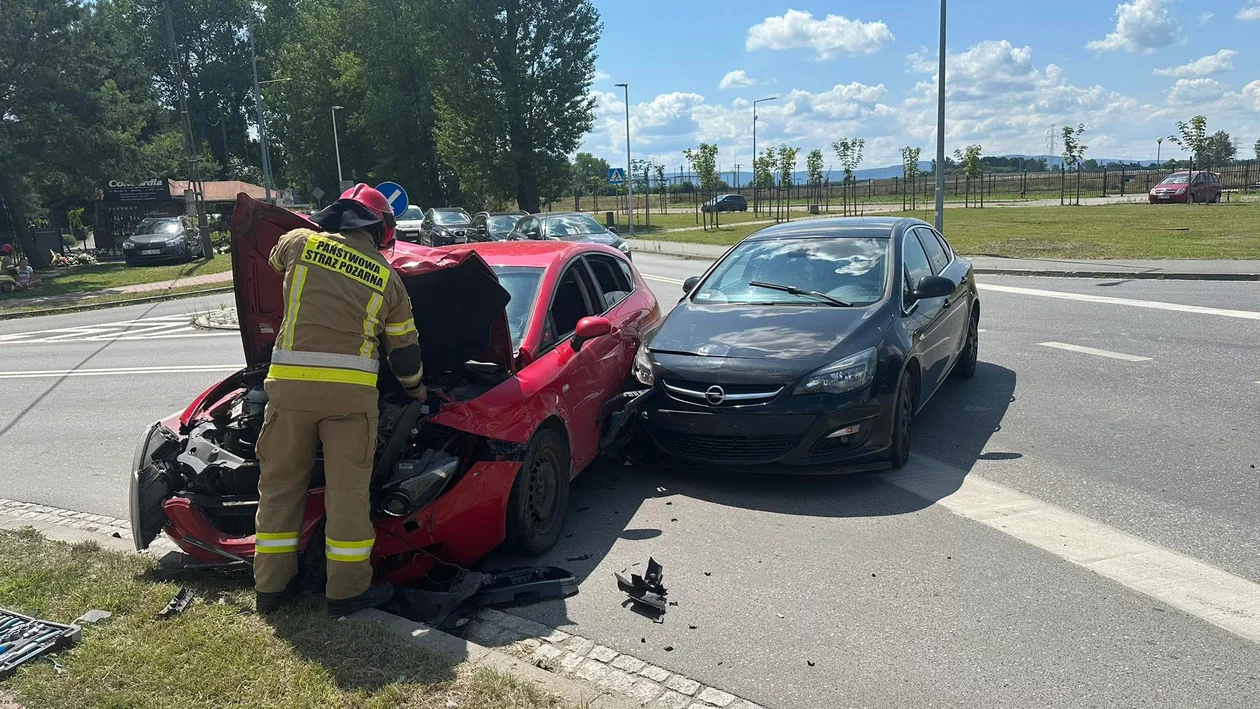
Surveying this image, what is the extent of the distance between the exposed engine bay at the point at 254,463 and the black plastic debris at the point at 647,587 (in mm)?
865

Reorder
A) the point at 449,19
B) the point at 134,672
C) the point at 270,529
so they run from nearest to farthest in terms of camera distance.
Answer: the point at 134,672, the point at 270,529, the point at 449,19

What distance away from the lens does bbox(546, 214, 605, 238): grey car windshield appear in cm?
2005

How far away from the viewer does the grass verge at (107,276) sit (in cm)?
2295

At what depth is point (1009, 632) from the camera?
11.7 feet

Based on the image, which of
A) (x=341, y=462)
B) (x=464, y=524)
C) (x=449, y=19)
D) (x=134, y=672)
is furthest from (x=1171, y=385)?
(x=449, y=19)

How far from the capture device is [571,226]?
A: 67.1 ft

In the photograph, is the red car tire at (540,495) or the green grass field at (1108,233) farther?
the green grass field at (1108,233)

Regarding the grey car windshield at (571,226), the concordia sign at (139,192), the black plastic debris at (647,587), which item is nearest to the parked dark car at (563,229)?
the grey car windshield at (571,226)

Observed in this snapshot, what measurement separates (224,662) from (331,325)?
4.68 feet

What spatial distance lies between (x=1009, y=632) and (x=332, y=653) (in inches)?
109

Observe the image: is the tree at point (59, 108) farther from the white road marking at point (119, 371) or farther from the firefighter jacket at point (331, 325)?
the firefighter jacket at point (331, 325)

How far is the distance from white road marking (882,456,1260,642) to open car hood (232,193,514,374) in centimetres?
282

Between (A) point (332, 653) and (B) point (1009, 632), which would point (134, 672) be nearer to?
(A) point (332, 653)

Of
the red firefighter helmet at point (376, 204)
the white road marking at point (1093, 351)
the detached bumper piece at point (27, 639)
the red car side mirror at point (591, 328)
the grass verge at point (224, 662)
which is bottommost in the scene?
the grass verge at point (224, 662)
